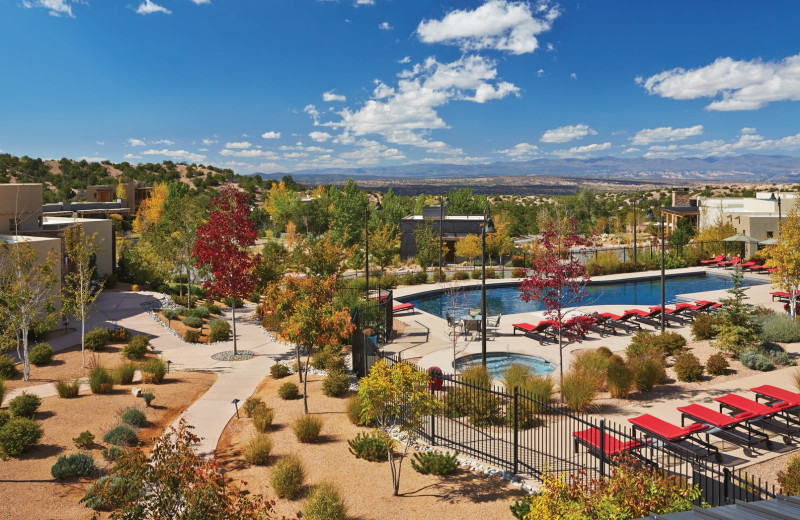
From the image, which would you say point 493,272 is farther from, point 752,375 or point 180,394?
point 180,394

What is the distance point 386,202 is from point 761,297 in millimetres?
43092

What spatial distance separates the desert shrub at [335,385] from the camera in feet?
49.3

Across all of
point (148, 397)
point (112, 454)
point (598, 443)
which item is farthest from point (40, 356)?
point (598, 443)

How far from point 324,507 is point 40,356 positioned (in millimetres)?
13649

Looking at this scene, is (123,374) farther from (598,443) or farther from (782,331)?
(782,331)

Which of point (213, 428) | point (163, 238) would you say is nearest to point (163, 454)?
point (213, 428)

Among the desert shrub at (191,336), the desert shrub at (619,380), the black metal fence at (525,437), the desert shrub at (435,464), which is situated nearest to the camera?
the black metal fence at (525,437)

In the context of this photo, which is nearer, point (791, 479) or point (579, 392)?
point (791, 479)

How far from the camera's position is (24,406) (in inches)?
488

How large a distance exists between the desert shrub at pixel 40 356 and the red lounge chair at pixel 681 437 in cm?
1733

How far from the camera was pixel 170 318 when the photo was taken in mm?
24141

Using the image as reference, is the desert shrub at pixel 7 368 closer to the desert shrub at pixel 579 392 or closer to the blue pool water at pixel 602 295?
the desert shrub at pixel 579 392

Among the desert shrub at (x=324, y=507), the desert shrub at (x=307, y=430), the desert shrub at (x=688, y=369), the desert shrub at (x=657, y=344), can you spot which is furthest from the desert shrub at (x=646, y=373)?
the desert shrub at (x=324, y=507)

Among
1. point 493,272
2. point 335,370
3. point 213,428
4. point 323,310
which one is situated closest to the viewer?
point 213,428
